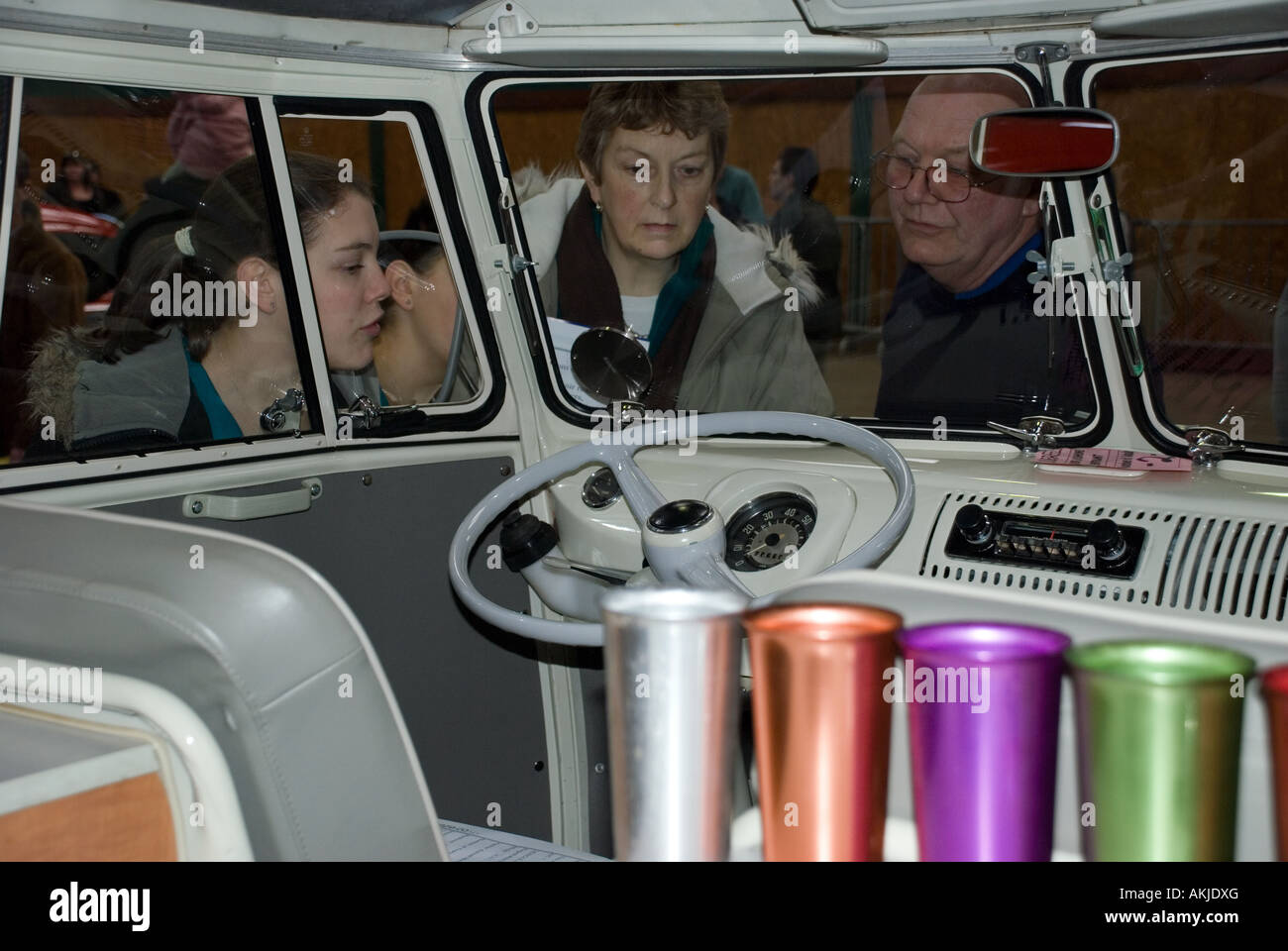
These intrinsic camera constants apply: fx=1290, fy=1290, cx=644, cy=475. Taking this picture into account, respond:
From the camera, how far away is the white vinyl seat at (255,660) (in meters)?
1.08

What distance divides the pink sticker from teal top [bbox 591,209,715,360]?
32.8 inches

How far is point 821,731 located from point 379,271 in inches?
85.0

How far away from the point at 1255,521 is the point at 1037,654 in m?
1.48

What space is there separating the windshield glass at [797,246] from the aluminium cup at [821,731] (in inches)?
72.3

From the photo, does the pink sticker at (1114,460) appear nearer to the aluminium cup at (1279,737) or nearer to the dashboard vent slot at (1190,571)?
the dashboard vent slot at (1190,571)

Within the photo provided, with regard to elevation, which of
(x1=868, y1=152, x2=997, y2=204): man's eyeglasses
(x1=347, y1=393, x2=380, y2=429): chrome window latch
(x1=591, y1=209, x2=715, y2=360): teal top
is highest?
(x1=868, y1=152, x2=997, y2=204): man's eyeglasses

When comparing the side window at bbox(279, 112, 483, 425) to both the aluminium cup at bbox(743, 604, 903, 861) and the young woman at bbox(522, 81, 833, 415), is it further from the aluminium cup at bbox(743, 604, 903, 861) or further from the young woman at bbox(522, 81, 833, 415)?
the aluminium cup at bbox(743, 604, 903, 861)

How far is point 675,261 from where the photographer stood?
9.31ft

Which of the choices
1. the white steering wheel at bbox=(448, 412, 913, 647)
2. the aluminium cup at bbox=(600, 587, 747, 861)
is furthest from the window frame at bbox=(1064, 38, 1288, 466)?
the aluminium cup at bbox=(600, 587, 747, 861)

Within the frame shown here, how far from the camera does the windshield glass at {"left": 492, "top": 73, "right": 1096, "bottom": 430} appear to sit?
2.57m

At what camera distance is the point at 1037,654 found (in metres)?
0.80

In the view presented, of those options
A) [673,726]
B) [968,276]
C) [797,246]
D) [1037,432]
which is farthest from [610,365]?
[673,726]

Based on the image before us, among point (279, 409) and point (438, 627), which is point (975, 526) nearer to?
point (438, 627)

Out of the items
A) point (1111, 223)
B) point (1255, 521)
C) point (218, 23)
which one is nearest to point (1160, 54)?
point (1111, 223)
